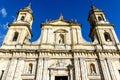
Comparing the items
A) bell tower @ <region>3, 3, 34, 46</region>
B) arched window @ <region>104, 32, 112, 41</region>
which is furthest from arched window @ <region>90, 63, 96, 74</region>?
bell tower @ <region>3, 3, 34, 46</region>

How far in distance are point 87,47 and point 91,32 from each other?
16.7 feet

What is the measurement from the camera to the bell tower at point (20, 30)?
20562 mm

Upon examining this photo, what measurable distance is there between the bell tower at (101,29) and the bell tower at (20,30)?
29.3 ft

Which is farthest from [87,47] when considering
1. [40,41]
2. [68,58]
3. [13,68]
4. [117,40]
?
[13,68]

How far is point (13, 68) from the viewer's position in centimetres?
1744

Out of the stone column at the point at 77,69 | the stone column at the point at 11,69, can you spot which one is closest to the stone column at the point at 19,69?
the stone column at the point at 11,69

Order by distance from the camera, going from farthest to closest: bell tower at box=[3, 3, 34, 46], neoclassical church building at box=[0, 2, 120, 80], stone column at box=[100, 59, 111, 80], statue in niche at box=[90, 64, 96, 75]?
bell tower at box=[3, 3, 34, 46], statue in niche at box=[90, 64, 96, 75], neoclassical church building at box=[0, 2, 120, 80], stone column at box=[100, 59, 111, 80]

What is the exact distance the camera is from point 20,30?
2202 centimetres

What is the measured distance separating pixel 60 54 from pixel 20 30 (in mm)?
6632

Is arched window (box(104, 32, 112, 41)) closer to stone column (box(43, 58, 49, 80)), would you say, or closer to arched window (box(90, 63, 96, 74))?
arched window (box(90, 63, 96, 74))

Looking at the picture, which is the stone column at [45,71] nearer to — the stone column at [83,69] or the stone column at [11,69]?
the stone column at [11,69]

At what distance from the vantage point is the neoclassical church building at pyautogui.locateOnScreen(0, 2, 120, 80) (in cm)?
1719

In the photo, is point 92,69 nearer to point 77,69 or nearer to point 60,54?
point 77,69

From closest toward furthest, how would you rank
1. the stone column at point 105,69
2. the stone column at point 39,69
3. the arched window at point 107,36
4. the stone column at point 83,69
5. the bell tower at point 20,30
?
the stone column at point 39,69 < the stone column at point 83,69 < the stone column at point 105,69 < the bell tower at point 20,30 < the arched window at point 107,36
